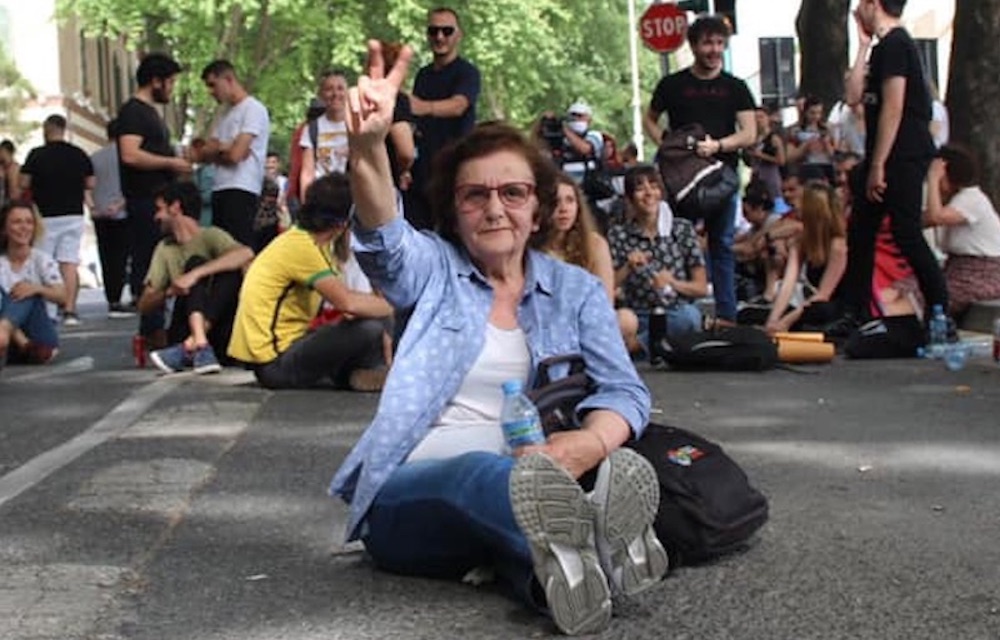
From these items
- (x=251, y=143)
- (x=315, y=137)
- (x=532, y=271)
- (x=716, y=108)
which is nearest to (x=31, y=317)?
(x=251, y=143)

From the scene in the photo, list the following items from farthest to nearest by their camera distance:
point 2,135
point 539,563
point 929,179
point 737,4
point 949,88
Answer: point 2,135
point 737,4
point 949,88
point 929,179
point 539,563

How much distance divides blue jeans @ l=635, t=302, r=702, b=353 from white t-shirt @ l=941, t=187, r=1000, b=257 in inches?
84.1

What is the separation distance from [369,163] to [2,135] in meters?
37.9

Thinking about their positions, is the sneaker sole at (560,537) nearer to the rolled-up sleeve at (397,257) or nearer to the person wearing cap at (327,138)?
the rolled-up sleeve at (397,257)

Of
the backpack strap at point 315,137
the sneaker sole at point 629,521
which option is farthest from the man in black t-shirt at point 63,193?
the sneaker sole at point 629,521

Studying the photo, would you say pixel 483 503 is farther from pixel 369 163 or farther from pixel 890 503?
pixel 890 503

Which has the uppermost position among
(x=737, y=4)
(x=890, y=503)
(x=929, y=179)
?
(x=737, y=4)

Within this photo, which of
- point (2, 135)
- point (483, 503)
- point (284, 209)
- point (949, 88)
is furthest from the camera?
point (2, 135)

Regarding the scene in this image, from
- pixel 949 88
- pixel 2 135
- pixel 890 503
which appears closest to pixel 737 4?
pixel 949 88

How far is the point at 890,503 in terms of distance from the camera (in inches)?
230

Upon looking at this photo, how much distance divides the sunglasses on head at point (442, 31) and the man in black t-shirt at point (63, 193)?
6.44m

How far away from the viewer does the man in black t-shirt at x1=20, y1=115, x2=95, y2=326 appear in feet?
56.1

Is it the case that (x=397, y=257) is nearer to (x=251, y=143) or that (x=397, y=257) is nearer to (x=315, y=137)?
(x=315, y=137)

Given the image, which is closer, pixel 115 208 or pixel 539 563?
pixel 539 563
